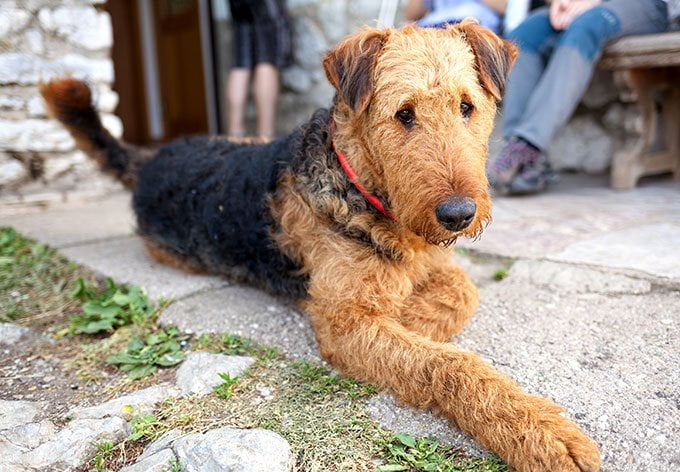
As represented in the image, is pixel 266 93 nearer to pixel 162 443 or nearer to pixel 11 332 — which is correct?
pixel 11 332

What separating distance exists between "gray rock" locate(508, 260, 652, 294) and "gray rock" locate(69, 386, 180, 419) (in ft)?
5.80

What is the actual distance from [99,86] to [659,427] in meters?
4.79

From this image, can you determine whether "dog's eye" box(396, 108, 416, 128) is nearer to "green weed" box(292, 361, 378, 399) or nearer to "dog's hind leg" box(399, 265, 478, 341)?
"dog's hind leg" box(399, 265, 478, 341)

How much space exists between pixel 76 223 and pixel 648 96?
4421 mm

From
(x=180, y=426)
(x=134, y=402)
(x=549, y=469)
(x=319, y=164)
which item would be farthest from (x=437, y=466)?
(x=319, y=164)

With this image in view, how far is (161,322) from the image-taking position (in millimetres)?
2693

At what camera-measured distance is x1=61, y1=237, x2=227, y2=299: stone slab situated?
3057 millimetres

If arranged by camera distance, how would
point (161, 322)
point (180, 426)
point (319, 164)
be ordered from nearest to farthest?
point (180, 426)
point (319, 164)
point (161, 322)

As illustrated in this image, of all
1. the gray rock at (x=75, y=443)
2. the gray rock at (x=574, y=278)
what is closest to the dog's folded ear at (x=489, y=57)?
the gray rock at (x=574, y=278)

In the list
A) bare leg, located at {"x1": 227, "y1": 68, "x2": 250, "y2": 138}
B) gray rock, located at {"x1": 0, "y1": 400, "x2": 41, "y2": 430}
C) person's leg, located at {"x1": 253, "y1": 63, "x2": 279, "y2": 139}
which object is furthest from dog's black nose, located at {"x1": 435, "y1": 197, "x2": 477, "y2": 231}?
bare leg, located at {"x1": 227, "y1": 68, "x2": 250, "y2": 138}

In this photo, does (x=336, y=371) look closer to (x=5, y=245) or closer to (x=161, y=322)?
(x=161, y=322)

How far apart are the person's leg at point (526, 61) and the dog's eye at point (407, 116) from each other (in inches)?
99.9

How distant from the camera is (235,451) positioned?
1.66 metres

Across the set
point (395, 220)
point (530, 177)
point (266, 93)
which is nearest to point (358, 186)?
point (395, 220)
